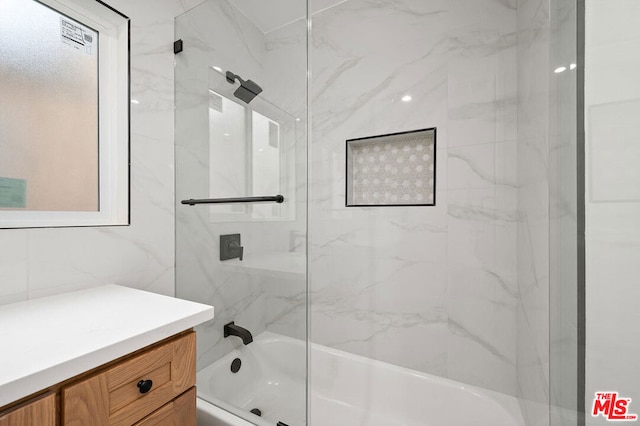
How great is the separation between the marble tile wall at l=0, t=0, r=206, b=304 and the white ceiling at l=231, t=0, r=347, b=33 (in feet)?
1.36

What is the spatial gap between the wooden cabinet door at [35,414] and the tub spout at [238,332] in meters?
0.71

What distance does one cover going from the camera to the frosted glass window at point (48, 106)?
84 cm

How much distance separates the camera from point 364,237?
5.16 ft

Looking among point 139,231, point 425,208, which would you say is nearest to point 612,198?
point 425,208

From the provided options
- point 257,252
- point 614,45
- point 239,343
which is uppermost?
point 614,45

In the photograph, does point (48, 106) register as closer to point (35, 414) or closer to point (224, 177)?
point (224, 177)

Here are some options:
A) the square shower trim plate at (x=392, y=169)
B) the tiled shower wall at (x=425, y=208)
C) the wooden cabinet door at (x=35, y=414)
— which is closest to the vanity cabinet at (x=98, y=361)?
the wooden cabinet door at (x=35, y=414)

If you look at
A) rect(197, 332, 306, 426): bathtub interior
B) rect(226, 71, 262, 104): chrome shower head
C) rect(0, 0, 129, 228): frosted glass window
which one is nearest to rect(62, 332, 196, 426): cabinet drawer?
rect(197, 332, 306, 426): bathtub interior

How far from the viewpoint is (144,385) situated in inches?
24.1

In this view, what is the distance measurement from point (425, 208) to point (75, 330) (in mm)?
1427

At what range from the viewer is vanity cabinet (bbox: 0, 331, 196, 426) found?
467 mm

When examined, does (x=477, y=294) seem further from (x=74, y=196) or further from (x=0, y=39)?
(x=0, y=39)

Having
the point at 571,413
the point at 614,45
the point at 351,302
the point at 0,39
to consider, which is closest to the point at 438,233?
the point at 351,302

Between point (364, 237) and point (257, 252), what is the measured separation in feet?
2.31
